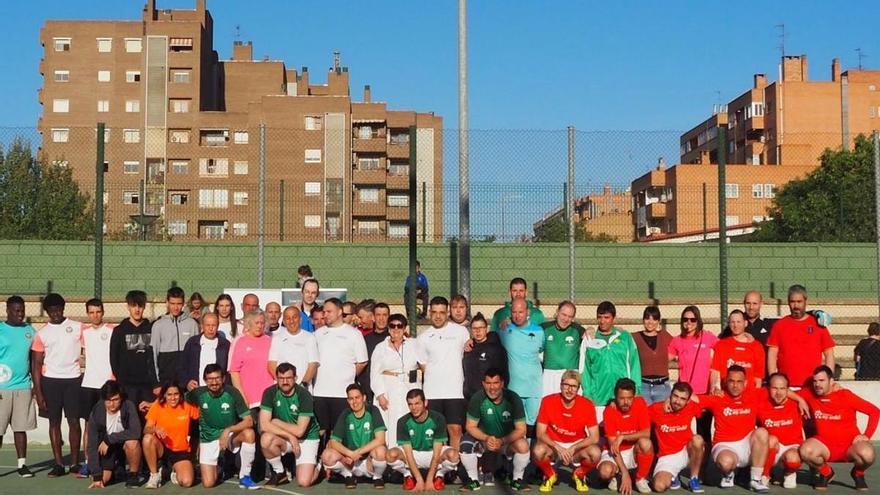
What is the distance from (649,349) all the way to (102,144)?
24.0 feet

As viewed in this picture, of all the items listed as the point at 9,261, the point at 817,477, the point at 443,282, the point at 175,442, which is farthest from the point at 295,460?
the point at 9,261

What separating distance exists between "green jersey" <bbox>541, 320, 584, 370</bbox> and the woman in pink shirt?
2781 mm

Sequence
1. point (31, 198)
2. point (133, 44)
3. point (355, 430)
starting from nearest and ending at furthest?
point (355, 430)
point (31, 198)
point (133, 44)

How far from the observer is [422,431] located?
984 centimetres

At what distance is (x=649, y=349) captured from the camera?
10.4 metres

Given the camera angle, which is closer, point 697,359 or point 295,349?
point 295,349

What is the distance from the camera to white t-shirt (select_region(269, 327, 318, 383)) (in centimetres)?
1027

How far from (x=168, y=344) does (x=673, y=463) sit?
5095 millimetres

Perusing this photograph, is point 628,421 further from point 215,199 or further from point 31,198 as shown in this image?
point 215,199

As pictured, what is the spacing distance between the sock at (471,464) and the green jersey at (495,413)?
0.90ft

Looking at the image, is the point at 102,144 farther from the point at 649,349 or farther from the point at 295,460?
the point at 649,349

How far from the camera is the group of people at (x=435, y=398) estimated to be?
9.84 m

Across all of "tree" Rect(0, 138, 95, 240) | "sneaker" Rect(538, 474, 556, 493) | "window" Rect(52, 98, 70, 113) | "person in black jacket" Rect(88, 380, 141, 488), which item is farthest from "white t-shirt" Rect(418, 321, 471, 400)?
"window" Rect(52, 98, 70, 113)

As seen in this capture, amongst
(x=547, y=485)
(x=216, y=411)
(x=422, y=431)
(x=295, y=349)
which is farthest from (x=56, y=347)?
(x=547, y=485)
